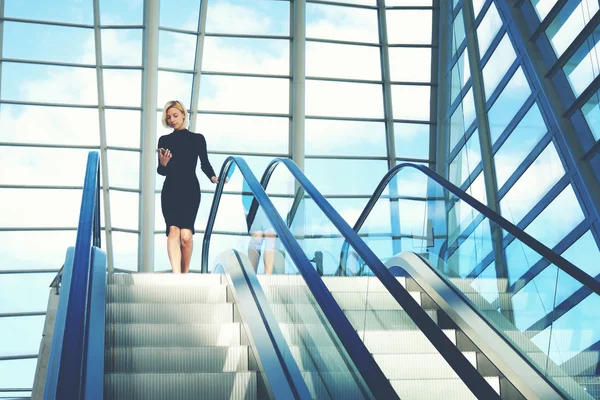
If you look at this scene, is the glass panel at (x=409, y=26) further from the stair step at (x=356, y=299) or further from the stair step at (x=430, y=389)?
the stair step at (x=430, y=389)

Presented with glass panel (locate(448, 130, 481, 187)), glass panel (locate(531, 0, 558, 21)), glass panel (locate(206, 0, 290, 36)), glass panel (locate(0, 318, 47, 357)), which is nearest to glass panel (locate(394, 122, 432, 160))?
glass panel (locate(448, 130, 481, 187))

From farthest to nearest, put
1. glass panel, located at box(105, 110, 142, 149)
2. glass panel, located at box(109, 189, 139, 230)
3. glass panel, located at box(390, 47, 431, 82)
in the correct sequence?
1. glass panel, located at box(109, 189, 139, 230)
2. glass panel, located at box(390, 47, 431, 82)
3. glass panel, located at box(105, 110, 142, 149)

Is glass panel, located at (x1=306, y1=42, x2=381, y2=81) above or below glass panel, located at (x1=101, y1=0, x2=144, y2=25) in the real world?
below

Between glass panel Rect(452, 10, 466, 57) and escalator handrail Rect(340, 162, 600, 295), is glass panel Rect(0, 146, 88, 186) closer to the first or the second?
glass panel Rect(452, 10, 466, 57)

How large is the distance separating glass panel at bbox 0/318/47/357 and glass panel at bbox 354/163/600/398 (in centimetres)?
1279

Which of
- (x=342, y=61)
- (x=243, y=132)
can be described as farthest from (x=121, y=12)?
(x=342, y=61)

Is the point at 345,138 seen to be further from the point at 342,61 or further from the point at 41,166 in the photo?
the point at 41,166

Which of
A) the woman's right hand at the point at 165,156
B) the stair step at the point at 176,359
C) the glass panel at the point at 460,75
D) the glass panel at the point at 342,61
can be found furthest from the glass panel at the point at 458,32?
the stair step at the point at 176,359

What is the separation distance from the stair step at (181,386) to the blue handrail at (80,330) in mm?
347

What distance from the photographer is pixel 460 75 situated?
17266 millimetres

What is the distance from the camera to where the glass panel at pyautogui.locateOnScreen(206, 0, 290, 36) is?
18.6m

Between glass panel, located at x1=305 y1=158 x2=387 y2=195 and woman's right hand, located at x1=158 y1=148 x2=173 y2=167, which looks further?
glass panel, located at x1=305 y1=158 x2=387 y2=195

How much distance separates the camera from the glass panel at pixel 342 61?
18891mm

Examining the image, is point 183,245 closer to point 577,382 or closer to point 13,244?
point 577,382
